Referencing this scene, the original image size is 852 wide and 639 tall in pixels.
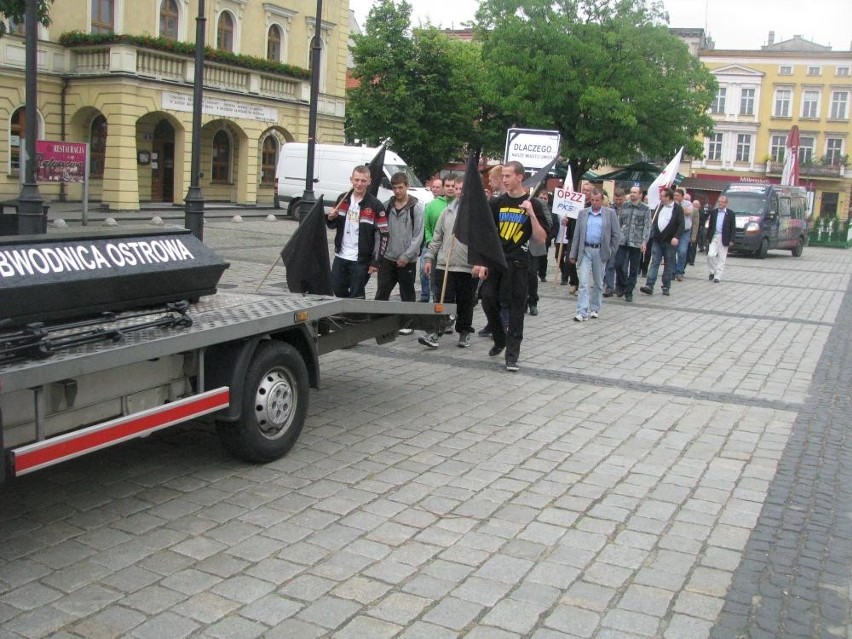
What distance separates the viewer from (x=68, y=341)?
168 inches

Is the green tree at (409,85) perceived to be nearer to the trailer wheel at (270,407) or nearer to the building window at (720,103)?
the building window at (720,103)

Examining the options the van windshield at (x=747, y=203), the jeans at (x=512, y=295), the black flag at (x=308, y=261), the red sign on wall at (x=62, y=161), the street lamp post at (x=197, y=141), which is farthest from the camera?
the van windshield at (x=747, y=203)

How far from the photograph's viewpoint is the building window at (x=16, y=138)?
98.7ft

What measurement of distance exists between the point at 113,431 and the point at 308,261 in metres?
3.18

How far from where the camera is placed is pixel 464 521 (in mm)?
4953

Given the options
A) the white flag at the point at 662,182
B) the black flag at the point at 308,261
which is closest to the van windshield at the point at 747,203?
the white flag at the point at 662,182

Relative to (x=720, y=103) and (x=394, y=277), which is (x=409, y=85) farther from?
(x=720, y=103)

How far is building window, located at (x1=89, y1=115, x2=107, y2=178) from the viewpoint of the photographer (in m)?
33.2

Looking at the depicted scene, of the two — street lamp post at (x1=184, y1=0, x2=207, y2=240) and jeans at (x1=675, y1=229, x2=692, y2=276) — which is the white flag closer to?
jeans at (x1=675, y1=229, x2=692, y2=276)

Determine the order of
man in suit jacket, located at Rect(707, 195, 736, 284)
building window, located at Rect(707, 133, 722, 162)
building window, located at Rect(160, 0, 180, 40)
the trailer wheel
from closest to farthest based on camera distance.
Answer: the trailer wheel < man in suit jacket, located at Rect(707, 195, 736, 284) < building window, located at Rect(160, 0, 180, 40) < building window, located at Rect(707, 133, 722, 162)

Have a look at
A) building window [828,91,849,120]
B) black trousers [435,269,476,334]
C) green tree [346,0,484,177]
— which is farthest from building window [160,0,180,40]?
building window [828,91,849,120]

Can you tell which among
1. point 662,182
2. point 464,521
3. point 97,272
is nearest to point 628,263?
point 662,182

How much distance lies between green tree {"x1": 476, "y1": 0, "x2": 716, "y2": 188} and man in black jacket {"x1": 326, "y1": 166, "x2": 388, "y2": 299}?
30643 millimetres

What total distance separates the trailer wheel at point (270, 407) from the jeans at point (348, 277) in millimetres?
3756
